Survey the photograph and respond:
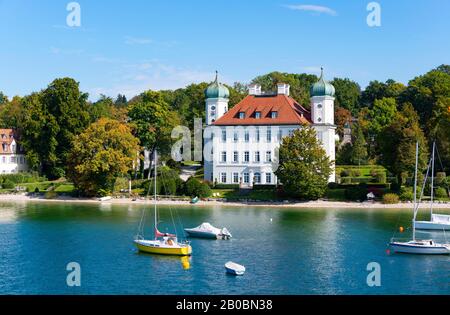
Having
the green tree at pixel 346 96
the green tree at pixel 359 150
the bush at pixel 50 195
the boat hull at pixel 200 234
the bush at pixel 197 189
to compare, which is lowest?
the boat hull at pixel 200 234

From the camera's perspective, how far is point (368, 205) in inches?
3017

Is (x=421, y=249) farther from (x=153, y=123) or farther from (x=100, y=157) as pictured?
(x=153, y=123)

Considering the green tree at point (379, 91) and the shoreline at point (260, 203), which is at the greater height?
the green tree at point (379, 91)

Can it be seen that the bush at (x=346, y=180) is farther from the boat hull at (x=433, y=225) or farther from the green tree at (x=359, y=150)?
the boat hull at (x=433, y=225)

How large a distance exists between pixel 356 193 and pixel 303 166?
722 cm

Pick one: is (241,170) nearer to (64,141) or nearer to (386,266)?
(64,141)

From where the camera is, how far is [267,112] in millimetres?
87875

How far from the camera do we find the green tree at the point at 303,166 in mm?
77125

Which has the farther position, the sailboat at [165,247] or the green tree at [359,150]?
the green tree at [359,150]

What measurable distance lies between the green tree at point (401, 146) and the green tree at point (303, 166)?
704cm

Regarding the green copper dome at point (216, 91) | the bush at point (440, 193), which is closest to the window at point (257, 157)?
the green copper dome at point (216, 91)

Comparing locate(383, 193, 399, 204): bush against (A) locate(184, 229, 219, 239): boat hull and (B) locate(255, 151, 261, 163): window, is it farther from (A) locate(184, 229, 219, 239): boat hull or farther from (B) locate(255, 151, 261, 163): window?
(A) locate(184, 229, 219, 239): boat hull

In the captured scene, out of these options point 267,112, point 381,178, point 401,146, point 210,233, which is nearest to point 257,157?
point 267,112
